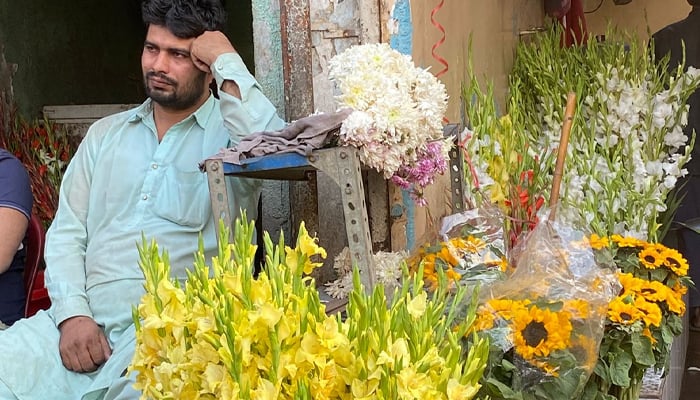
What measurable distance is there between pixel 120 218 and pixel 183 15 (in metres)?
0.63

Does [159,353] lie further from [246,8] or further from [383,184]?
[246,8]

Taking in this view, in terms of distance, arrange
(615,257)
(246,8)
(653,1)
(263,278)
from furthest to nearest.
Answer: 1. (653,1)
2. (246,8)
3. (615,257)
4. (263,278)

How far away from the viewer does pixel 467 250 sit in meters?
2.35

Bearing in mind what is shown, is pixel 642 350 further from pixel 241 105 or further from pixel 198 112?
pixel 198 112

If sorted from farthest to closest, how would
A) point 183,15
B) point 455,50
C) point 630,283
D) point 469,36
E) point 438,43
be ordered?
point 469,36 < point 455,50 < point 438,43 < point 183,15 < point 630,283

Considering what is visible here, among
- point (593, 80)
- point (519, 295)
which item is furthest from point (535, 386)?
point (593, 80)

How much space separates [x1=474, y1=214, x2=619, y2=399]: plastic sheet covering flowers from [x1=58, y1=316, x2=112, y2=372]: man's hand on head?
1090 millimetres

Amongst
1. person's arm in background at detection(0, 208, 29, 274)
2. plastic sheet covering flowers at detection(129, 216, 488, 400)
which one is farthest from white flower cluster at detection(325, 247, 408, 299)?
plastic sheet covering flowers at detection(129, 216, 488, 400)

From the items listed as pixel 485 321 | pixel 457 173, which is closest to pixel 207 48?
pixel 457 173

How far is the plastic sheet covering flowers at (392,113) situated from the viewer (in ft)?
6.66

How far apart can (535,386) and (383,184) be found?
3.07ft

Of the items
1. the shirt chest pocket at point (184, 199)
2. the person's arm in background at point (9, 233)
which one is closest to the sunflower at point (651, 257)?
the shirt chest pocket at point (184, 199)

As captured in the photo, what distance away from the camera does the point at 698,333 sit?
397 centimetres

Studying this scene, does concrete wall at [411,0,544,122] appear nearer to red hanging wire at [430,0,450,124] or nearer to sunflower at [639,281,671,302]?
red hanging wire at [430,0,450,124]
